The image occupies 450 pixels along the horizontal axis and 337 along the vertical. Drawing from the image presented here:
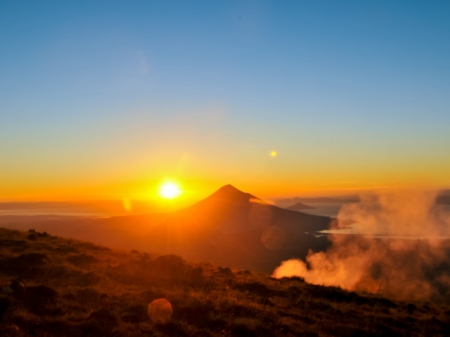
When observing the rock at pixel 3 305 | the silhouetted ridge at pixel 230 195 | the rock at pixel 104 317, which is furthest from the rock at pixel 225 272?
the silhouetted ridge at pixel 230 195

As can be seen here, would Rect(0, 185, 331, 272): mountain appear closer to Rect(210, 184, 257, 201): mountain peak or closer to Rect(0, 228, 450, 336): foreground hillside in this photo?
Rect(210, 184, 257, 201): mountain peak

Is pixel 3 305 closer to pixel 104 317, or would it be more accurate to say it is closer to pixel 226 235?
pixel 104 317

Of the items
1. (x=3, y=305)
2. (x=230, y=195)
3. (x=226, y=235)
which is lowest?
(x=226, y=235)

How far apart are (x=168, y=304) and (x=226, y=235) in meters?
57.6

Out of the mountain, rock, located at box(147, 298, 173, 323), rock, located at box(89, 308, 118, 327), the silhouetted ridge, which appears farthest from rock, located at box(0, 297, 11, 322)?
the silhouetted ridge

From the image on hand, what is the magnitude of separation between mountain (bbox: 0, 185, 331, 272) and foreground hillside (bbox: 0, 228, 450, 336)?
26.0 metres

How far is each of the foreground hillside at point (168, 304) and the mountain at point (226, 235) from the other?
26.0 metres

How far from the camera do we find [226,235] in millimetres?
69312

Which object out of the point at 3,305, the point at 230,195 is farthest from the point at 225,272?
the point at 230,195

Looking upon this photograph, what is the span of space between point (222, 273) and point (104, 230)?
59.5 m

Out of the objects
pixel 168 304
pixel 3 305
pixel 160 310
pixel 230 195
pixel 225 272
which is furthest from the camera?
pixel 230 195

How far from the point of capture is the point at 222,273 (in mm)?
20266

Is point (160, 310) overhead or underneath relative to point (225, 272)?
overhead

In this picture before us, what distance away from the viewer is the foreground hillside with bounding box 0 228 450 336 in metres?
9.81
